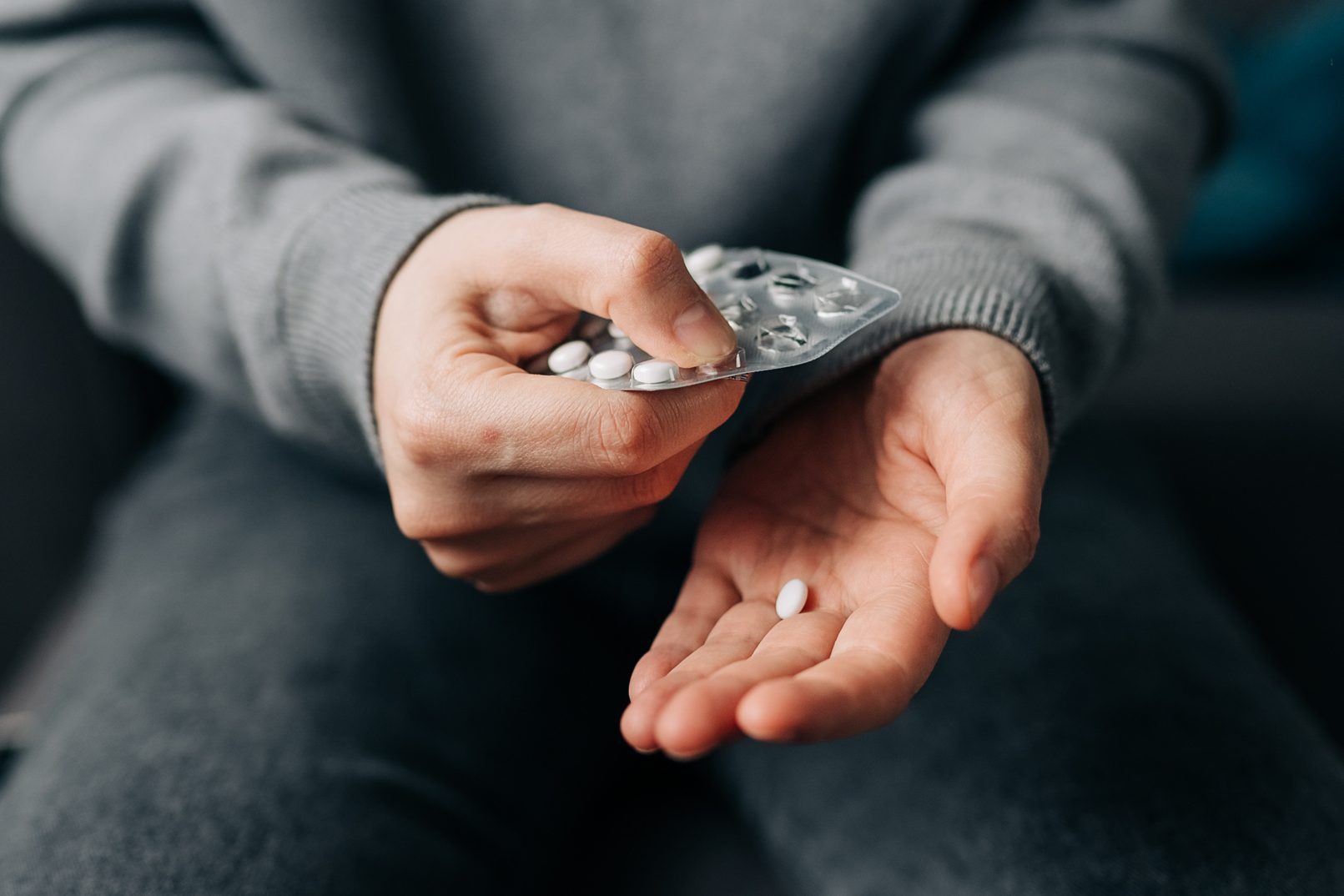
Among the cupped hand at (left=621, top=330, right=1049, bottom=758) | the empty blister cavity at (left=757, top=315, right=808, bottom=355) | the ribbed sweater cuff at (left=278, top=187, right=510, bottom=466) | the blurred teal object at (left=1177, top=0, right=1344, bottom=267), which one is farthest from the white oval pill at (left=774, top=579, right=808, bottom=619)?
the blurred teal object at (left=1177, top=0, right=1344, bottom=267)

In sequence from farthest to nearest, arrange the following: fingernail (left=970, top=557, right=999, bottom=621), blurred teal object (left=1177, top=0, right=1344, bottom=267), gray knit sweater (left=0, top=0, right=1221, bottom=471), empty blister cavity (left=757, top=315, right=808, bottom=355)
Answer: blurred teal object (left=1177, top=0, right=1344, bottom=267), gray knit sweater (left=0, top=0, right=1221, bottom=471), empty blister cavity (left=757, top=315, right=808, bottom=355), fingernail (left=970, top=557, right=999, bottom=621)

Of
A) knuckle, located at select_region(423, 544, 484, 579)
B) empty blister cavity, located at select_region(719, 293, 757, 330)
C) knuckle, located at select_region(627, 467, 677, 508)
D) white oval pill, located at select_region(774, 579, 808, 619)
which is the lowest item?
knuckle, located at select_region(423, 544, 484, 579)

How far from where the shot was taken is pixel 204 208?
22.4 inches

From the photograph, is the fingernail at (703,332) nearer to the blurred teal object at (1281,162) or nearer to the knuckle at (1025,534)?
the knuckle at (1025,534)

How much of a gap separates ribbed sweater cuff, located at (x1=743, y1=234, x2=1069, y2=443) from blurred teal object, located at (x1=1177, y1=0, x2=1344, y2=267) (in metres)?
0.84

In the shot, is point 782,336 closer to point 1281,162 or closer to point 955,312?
point 955,312

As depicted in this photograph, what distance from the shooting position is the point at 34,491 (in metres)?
0.92

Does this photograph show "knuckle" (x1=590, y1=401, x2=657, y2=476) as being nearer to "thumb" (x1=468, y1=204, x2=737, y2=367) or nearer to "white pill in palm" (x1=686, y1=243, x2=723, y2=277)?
"thumb" (x1=468, y1=204, x2=737, y2=367)

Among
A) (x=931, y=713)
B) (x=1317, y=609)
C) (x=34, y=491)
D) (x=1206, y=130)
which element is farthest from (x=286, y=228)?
(x=1317, y=609)

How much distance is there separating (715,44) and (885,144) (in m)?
0.17

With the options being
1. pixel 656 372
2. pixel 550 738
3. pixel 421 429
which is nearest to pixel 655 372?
pixel 656 372

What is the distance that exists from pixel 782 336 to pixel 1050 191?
0.25 m

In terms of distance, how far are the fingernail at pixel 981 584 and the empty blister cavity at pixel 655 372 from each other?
15 cm

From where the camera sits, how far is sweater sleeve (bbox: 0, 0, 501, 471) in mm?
498
